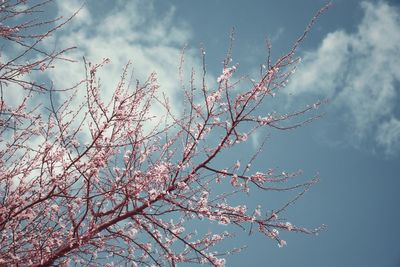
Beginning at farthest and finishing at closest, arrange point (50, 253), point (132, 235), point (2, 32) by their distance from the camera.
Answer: point (132, 235)
point (50, 253)
point (2, 32)

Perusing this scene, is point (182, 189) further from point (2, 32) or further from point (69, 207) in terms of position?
point (2, 32)

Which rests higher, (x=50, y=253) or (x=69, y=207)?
(x=69, y=207)

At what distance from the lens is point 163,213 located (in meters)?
4.68

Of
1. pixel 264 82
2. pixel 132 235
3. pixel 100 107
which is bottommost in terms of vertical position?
pixel 132 235

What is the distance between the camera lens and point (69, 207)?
4.73 m

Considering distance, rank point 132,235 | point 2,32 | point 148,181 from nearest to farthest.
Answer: point 2,32, point 148,181, point 132,235

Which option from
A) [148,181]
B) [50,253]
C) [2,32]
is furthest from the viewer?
[148,181]

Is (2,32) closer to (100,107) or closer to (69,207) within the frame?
(100,107)

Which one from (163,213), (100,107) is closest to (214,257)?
(163,213)

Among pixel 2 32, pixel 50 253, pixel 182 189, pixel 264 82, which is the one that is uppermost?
pixel 264 82

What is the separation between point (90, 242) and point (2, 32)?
2.94 meters

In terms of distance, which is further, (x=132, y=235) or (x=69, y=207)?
(x=132, y=235)

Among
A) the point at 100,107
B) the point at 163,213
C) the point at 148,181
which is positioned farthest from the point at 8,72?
the point at 163,213

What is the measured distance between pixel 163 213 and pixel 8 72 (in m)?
2.66
